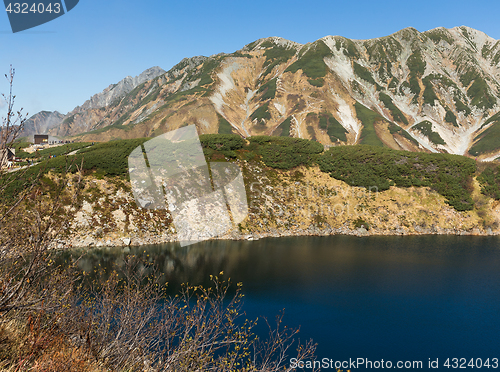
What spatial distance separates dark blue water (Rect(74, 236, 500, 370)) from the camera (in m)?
20.2

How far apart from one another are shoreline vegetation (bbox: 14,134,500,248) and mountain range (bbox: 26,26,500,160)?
68.1m

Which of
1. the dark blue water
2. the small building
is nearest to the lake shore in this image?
the dark blue water

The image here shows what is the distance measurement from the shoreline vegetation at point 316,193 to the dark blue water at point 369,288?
14.7 feet

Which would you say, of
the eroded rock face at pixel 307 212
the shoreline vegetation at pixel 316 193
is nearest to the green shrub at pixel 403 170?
the shoreline vegetation at pixel 316 193

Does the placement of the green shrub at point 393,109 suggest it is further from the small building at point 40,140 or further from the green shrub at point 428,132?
the small building at point 40,140

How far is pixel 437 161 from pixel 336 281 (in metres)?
44.2

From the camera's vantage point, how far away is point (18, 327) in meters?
8.41

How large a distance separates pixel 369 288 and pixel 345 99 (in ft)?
471

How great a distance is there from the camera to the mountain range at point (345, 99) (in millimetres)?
137375

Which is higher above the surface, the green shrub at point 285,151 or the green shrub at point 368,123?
the green shrub at point 368,123

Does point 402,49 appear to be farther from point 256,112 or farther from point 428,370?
point 428,370

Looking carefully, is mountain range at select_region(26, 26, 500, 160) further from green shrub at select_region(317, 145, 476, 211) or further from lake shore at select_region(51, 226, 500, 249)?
lake shore at select_region(51, 226, 500, 249)

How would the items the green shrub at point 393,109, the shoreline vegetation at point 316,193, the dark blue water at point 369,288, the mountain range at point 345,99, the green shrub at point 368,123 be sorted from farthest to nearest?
the green shrub at point 393,109, the mountain range at point 345,99, the green shrub at point 368,123, the shoreline vegetation at point 316,193, the dark blue water at point 369,288

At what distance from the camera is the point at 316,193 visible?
181 ft
